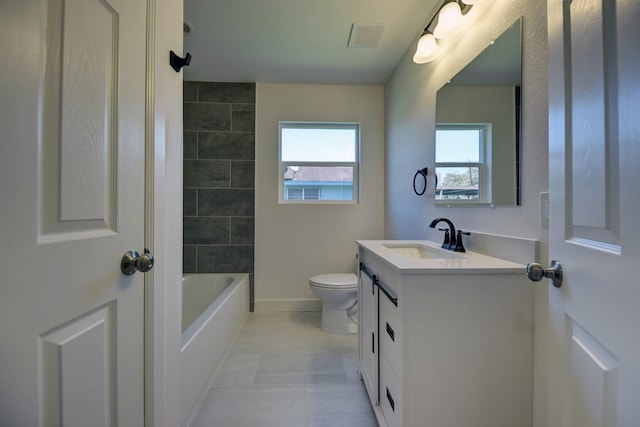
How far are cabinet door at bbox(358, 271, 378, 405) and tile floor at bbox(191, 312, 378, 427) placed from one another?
163 millimetres

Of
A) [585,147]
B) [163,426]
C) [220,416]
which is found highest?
[585,147]

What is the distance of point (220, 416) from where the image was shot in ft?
4.66

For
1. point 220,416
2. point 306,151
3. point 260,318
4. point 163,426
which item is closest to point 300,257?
point 260,318

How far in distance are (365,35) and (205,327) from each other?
2269 mm

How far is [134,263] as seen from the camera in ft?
2.55

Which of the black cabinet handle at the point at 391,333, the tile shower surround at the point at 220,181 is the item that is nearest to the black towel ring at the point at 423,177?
the black cabinet handle at the point at 391,333

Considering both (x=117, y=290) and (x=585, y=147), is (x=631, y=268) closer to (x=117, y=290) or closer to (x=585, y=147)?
(x=585, y=147)

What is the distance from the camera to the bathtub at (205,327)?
136cm

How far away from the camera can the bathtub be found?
136 cm

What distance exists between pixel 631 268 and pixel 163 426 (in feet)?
4.41

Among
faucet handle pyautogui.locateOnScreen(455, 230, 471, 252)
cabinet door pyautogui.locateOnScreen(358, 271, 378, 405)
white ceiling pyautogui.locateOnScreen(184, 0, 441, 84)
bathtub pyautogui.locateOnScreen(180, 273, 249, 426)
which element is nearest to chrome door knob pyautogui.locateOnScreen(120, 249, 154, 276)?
bathtub pyautogui.locateOnScreen(180, 273, 249, 426)

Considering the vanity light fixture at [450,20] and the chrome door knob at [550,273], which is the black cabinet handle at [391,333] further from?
the vanity light fixture at [450,20]

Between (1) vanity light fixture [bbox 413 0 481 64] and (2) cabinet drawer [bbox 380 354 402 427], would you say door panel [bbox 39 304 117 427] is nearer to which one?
(2) cabinet drawer [bbox 380 354 402 427]

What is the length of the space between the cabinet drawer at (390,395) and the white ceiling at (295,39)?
208 cm
